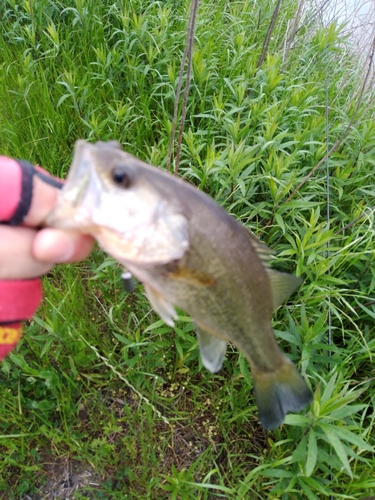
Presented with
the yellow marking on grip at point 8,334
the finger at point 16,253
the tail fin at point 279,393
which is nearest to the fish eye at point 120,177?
the finger at point 16,253

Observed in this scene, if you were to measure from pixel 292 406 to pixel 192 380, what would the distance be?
0.90 meters

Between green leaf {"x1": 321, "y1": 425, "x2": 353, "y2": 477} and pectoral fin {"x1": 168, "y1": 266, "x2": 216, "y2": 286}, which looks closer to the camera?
pectoral fin {"x1": 168, "y1": 266, "x2": 216, "y2": 286}

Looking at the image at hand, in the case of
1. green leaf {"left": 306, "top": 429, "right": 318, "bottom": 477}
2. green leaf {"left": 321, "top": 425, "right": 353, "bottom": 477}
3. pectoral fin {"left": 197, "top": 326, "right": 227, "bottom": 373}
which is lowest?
A: green leaf {"left": 306, "top": 429, "right": 318, "bottom": 477}

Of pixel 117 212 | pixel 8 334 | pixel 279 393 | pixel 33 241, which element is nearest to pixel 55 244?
pixel 33 241

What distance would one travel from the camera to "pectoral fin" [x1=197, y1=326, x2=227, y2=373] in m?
1.52

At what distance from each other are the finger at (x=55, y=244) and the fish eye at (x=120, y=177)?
8.5 inches

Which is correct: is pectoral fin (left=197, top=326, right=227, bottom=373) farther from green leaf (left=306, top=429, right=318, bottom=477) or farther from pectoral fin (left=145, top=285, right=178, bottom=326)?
green leaf (left=306, top=429, right=318, bottom=477)

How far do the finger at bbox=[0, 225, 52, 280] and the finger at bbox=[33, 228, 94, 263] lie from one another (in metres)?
0.03

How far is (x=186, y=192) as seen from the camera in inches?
50.5

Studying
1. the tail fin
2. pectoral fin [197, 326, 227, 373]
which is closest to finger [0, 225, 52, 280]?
pectoral fin [197, 326, 227, 373]

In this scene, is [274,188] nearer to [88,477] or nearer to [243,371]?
[243,371]

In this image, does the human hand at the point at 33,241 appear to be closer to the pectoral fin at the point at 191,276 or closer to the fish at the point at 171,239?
the fish at the point at 171,239

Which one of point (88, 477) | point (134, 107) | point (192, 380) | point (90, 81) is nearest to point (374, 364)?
point (192, 380)

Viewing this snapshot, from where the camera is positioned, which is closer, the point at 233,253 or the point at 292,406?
the point at 233,253
